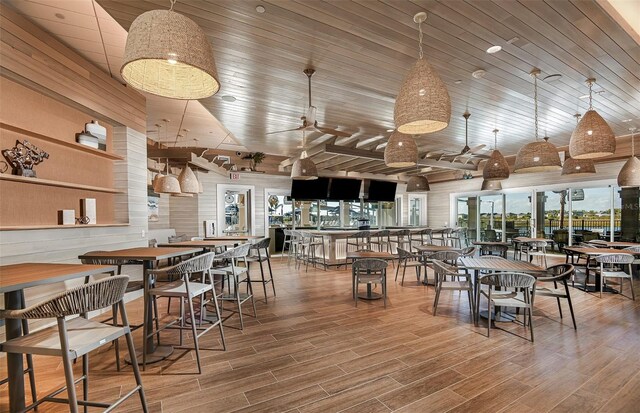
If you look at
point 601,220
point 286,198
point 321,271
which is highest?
point 286,198

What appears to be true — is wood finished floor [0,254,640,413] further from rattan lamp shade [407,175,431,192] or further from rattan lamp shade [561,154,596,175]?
rattan lamp shade [407,175,431,192]

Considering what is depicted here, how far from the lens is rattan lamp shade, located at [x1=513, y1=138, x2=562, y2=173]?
369cm

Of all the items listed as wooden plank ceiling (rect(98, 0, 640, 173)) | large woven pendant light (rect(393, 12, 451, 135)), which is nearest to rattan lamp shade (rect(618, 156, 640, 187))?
wooden plank ceiling (rect(98, 0, 640, 173))

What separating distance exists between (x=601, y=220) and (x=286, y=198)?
957 centimetres

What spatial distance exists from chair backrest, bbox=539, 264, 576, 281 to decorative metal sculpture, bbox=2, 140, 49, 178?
18.7 feet

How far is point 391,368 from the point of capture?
104 inches

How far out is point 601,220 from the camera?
8695mm

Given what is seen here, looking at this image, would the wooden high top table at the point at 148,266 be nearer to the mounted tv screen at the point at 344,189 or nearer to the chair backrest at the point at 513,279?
the chair backrest at the point at 513,279

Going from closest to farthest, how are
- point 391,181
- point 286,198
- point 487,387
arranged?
point 487,387
point 286,198
point 391,181

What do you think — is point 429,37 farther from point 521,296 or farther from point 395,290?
point 395,290

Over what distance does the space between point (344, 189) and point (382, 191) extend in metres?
1.83

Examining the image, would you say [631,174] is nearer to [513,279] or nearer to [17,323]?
[513,279]

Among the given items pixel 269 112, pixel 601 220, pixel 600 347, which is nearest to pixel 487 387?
pixel 600 347

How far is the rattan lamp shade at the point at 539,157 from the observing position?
3.69 m
